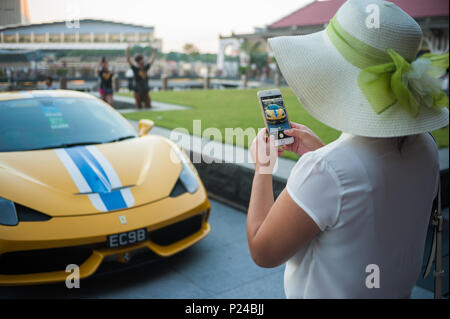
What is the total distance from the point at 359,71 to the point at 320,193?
0.30 meters

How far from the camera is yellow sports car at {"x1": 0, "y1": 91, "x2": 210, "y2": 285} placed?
2.28m

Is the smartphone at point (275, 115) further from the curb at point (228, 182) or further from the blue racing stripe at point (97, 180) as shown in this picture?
the curb at point (228, 182)

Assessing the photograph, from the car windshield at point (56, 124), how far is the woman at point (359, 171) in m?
2.35

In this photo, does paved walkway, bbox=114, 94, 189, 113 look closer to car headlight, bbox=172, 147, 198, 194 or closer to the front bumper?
car headlight, bbox=172, 147, 198, 194

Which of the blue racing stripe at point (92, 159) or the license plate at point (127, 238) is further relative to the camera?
the blue racing stripe at point (92, 159)

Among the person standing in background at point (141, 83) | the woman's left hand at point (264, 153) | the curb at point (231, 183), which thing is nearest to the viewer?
the woman's left hand at point (264, 153)

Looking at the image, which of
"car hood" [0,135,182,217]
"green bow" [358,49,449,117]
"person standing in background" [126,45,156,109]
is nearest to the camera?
"green bow" [358,49,449,117]

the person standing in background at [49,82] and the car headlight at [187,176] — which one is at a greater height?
the person standing in background at [49,82]

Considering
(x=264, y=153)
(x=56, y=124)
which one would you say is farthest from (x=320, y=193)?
(x=56, y=124)

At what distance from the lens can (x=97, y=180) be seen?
103 inches

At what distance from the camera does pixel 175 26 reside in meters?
2.03

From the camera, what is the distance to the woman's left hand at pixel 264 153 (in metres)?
1.00

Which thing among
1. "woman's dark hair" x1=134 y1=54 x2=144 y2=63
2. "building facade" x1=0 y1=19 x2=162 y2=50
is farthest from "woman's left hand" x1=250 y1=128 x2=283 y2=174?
"woman's dark hair" x1=134 y1=54 x2=144 y2=63

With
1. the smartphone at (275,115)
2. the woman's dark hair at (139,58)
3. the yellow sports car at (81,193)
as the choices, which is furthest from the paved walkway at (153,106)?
the smartphone at (275,115)
